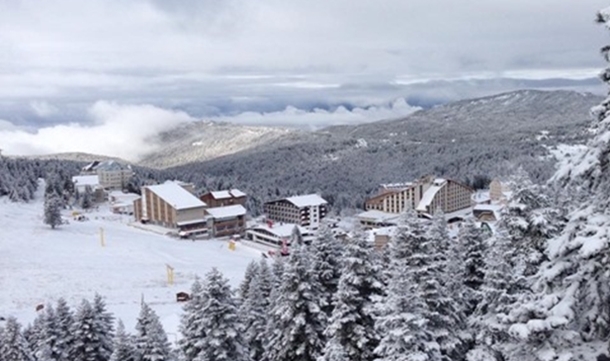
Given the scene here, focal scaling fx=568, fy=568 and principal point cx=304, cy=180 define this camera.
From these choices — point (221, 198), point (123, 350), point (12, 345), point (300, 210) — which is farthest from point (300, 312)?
point (300, 210)

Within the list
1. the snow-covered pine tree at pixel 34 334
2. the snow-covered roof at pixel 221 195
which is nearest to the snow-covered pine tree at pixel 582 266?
the snow-covered pine tree at pixel 34 334

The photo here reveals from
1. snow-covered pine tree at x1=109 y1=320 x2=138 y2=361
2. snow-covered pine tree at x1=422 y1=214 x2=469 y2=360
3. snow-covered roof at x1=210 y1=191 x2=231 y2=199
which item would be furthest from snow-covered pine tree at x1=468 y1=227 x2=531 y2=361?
snow-covered roof at x1=210 y1=191 x2=231 y2=199

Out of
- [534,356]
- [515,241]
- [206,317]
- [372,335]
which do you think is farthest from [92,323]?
[534,356]

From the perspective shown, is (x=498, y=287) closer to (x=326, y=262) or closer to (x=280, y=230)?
(x=326, y=262)

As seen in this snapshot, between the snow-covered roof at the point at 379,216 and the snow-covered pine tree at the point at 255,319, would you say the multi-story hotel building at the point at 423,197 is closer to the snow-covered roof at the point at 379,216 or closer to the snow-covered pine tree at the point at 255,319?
the snow-covered roof at the point at 379,216

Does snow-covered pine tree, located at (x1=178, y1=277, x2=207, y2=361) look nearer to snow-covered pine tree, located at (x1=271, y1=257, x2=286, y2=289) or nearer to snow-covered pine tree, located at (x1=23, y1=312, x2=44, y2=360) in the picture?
snow-covered pine tree, located at (x1=271, y1=257, x2=286, y2=289)

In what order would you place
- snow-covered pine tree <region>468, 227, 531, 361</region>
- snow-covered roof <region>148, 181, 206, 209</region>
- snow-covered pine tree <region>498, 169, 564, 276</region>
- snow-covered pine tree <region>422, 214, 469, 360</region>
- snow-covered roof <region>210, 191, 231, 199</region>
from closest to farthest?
snow-covered pine tree <region>498, 169, 564, 276</region> → snow-covered pine tree <region>468, 227, 531, 361</region> → snow-covered pine tree <region>422, 214, 469, 360</region> → snow-covered roof <region>148, 181, 206, 209</region> → snow-covered roof <region>210, 191, 231, 199</region>
